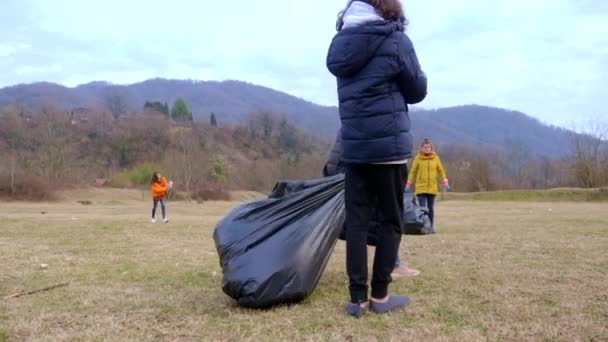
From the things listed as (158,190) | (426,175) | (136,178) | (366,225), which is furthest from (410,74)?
(136,178)

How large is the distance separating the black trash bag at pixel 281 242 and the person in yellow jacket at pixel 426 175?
4.66 metres

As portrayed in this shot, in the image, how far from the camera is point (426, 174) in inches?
329

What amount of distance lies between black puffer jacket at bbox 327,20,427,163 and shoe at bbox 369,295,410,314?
2.76ft

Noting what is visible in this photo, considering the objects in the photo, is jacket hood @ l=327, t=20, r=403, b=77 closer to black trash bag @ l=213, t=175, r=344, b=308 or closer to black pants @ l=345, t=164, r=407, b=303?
black pants @ l=345, t=164, r=407, b=303

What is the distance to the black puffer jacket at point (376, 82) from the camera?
9.71 ft

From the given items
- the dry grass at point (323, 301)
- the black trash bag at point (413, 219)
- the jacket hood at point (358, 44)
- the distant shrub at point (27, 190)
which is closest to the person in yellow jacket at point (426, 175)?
the dry grass at point (323, 301)

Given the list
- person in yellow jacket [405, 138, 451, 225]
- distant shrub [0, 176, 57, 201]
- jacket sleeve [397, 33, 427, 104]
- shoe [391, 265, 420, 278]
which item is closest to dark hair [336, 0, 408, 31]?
jacket sleeve [397, 33, 427, 104]

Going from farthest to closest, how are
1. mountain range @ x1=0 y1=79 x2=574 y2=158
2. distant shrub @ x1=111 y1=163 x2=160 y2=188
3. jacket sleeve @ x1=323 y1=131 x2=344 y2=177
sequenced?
mountain range @ x1=0 y1=79 x2=574 y2=158 → distant shrub @ x1=111 y1=163 x2=160 y2=188 → jacket sleeve @ x1=323 y1=131 x2=344 y2=177

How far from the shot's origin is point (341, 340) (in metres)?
2.71

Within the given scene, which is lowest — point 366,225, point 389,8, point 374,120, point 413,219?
point 413,219

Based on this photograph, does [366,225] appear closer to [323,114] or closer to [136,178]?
[136,178]

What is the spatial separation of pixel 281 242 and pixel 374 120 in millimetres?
977

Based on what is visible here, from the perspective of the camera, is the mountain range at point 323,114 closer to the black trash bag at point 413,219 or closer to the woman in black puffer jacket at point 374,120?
the black trash bag at point 413,219

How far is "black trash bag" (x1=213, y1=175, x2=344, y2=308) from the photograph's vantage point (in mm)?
3248
